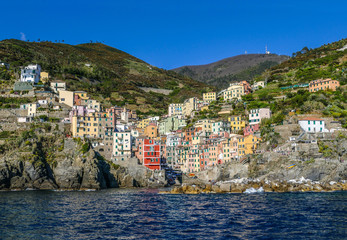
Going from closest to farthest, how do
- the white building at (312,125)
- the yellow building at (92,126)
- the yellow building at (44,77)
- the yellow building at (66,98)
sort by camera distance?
the white building at (312,125)
the yellow building at (92,126)
the yellow building at (66,98)
the yellow building at (44,77)

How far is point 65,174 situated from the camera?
71938 millimetres

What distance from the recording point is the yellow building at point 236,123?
93812 mm

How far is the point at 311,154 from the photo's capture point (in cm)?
6844

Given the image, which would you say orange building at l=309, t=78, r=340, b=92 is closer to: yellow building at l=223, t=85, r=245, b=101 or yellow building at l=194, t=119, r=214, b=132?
yellow building at l=223, t=85, r=245, b=101

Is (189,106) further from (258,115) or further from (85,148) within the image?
(85,148)

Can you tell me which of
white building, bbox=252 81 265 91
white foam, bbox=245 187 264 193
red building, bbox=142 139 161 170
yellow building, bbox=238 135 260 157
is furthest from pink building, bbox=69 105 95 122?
white building, bbox=252 81 265 91

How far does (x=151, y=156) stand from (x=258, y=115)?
2748cm

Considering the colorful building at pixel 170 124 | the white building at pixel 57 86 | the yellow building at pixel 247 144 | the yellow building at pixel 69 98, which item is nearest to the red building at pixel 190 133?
the colorful building at pixel 170 124

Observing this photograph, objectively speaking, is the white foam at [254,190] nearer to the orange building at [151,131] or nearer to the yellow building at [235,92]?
the orange building at [151,131]

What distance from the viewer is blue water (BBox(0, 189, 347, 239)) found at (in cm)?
2928

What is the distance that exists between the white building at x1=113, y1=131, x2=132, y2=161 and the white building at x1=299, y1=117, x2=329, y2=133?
1426 inches

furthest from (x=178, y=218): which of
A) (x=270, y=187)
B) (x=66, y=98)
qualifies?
(x=66, y=98)

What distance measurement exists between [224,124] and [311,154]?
29579mm

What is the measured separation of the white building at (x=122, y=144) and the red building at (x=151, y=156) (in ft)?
11.2
